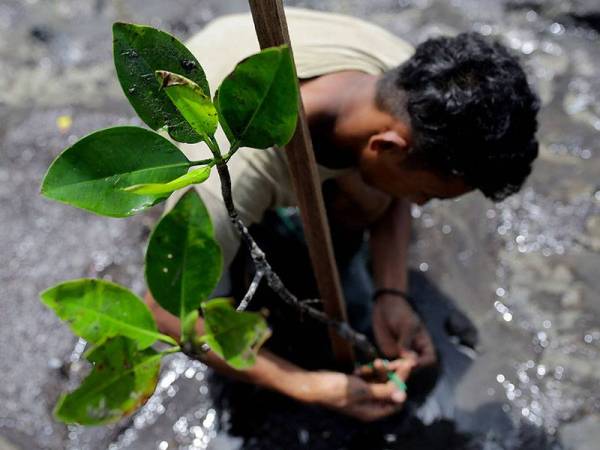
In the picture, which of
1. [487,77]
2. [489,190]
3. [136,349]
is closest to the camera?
[136,349]

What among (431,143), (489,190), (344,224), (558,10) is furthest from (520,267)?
(558,10)

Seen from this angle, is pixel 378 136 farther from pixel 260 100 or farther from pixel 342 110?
pixel 260 100

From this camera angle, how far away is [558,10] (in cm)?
301

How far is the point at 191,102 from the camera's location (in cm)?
79

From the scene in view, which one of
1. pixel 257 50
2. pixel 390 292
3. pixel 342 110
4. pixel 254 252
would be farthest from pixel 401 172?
pixel 254 252

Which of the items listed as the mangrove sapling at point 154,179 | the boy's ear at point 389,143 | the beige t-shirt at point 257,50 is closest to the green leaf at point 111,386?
the mangrove sapling at point 154,179

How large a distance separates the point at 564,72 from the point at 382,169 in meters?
1.50

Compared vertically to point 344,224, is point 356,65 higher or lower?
higher

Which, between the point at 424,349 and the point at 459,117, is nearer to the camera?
the point at 459,117

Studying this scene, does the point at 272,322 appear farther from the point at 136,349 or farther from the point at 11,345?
the point at 136,349

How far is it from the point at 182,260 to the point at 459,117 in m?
0.78

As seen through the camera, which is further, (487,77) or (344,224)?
(344,224)

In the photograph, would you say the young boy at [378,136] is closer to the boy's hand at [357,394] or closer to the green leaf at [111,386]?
the boy's hand at [357,394]

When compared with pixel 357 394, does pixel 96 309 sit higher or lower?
higher
